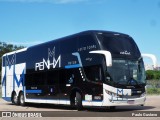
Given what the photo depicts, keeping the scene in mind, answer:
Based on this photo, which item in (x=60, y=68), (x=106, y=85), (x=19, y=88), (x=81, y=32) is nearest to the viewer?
(x=106, y=85)

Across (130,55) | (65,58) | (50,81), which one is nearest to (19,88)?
(50,81)

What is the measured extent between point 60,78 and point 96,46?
3.65m

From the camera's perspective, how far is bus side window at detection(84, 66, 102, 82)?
1777cm

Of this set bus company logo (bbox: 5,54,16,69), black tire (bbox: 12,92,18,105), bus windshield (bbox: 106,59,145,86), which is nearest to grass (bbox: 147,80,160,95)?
bus company logo (bbox: 5,54,16,69)

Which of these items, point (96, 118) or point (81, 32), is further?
point (81, 32)

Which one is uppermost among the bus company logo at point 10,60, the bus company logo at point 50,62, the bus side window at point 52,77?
the bus company logo at point 10,60

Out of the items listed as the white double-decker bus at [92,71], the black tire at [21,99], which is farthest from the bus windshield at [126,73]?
the black tire at [21,99]

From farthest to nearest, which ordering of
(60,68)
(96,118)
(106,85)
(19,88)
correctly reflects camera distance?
(19,88) → (60,68) → (106,85) → (96,118)

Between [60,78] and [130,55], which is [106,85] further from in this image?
[60,78]

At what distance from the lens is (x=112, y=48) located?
718 inches

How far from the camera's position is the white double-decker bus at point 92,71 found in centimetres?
1769

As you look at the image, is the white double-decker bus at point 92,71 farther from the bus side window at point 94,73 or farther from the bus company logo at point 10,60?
the bus company logo at point 10,60

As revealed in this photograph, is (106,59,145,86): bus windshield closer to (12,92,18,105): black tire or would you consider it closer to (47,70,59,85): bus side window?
(47,70,59,85): bus side window

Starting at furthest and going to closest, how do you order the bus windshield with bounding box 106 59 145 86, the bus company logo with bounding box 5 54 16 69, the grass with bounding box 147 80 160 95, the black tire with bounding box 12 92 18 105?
the grass with bounding box 147 80 160 95 < the bus company logo with bounding box 5 54 16 69 < the black tire with bounding box 12 92 18 105 < the bus windshield with bounding box 106 59 145 86
